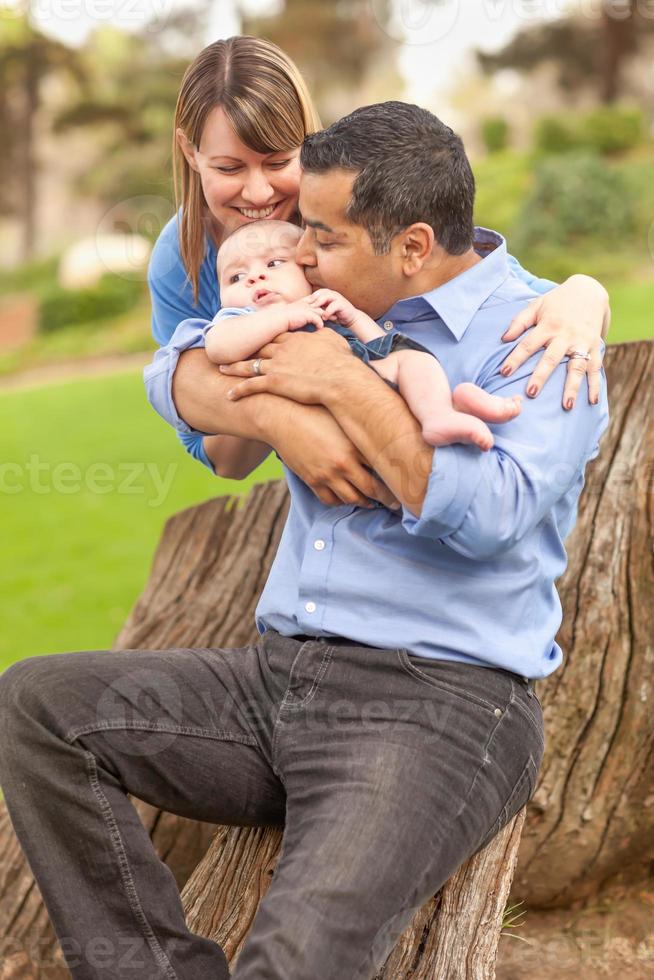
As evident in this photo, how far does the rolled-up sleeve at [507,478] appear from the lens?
1.91m

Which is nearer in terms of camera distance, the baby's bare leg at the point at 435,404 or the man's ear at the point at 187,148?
the baby's bare leg at the point at 435,404

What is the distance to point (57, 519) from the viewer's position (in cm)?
1059

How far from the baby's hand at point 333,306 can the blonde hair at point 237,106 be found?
568 millimetres

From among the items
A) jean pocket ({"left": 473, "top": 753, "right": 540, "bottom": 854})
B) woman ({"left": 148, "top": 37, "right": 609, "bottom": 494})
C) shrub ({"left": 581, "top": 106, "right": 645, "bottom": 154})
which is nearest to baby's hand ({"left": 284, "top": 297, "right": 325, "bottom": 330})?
woman ({"left": 148, "top": 37, "right": 609, "bottom": 494})

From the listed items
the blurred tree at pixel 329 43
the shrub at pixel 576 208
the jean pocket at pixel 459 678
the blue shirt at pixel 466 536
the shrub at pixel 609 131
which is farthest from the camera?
the blurred tree at pixel 329 43

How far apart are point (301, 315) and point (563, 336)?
1.72ft

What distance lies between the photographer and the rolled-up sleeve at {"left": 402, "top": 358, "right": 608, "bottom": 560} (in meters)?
1.91

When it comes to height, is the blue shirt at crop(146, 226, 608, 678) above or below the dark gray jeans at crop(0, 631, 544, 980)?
above

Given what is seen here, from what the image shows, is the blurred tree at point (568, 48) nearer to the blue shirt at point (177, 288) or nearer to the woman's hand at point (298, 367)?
the blue shirt at point (177, 288)

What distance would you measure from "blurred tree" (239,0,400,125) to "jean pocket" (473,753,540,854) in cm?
2401

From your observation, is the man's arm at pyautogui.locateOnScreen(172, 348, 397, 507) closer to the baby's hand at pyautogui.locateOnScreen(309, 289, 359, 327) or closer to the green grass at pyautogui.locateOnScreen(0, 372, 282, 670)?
the baby's hand at pyautogui.locateOnScreen(309, 289, 359, 327)

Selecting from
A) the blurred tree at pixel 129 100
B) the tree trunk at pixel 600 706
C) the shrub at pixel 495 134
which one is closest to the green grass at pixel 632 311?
the shrub at pixel 495 134

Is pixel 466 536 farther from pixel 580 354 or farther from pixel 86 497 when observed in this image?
pixel 86 497

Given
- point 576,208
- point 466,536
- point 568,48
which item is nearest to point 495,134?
point 568,48
